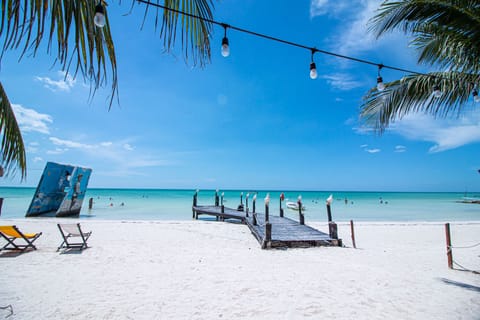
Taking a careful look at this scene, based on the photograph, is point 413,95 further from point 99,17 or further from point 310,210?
A: point 310,210

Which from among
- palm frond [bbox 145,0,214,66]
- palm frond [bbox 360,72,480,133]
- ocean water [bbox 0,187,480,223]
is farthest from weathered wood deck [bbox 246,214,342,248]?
ocean water [bbox 0,187,480,223]

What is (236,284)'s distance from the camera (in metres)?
4.88

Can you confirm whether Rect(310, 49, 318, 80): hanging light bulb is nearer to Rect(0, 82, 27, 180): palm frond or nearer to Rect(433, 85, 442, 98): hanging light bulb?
Rect(433, 85, 442, 98): hanging light bulb

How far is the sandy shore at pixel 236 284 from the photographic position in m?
3.78

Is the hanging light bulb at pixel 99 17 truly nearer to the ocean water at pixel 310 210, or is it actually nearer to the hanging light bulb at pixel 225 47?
the hanging light bulb at pixel 225 47

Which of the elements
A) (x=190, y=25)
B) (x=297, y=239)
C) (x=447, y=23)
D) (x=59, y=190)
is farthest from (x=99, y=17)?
(x=59, y=190)

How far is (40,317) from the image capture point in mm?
3527

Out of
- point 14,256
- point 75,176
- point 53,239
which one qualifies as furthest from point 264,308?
point 75,176

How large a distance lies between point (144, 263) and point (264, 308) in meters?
3.93

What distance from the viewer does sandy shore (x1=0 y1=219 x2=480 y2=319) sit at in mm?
3781

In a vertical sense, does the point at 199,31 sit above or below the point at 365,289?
above

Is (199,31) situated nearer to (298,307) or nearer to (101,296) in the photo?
(298,307)

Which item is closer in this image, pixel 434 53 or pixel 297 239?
pixel 434 53

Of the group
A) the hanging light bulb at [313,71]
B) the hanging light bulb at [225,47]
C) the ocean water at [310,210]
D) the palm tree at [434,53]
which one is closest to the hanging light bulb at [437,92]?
the palm tree at [434,53]
